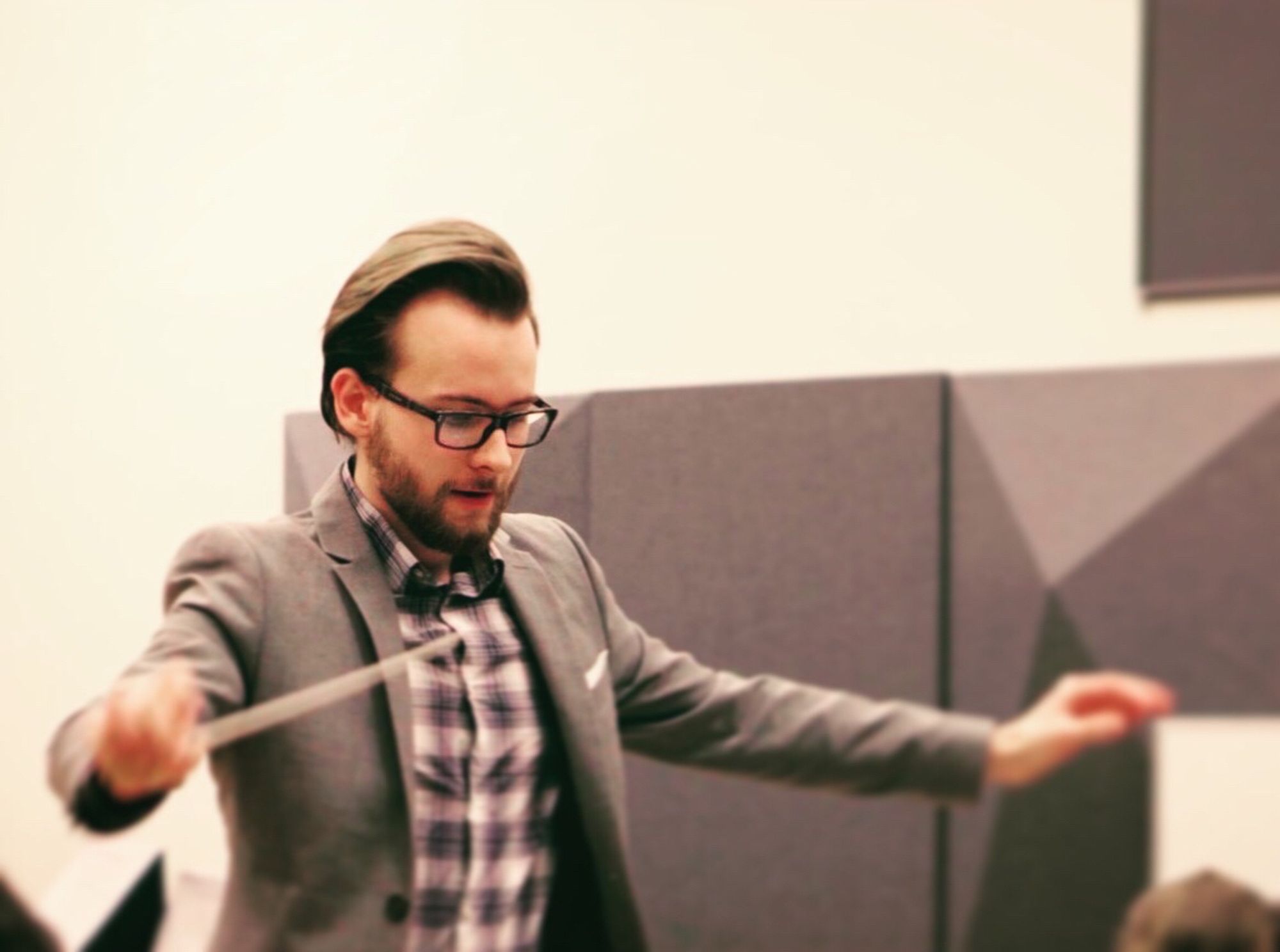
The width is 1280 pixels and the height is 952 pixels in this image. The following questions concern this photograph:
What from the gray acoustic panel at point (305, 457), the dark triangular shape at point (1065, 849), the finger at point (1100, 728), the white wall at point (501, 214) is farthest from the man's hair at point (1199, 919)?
the gray acoustic panel at point (305, 457)

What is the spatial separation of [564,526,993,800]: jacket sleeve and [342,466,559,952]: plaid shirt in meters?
0.12

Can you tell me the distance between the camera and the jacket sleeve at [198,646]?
1281 mm

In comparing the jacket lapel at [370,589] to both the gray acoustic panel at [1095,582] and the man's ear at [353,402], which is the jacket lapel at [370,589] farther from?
the gray acoustic panel at [1095,582]

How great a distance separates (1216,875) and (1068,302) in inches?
23.5

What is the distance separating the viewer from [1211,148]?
1.31 m

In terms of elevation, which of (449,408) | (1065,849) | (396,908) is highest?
(449,408)

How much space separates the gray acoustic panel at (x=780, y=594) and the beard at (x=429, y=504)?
0.14 m

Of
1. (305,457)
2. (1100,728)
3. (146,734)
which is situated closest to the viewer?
(146,734)

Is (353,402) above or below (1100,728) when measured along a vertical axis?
above

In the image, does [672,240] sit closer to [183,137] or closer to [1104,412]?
[1104,412]

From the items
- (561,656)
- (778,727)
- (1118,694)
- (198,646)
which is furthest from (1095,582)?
(198,646)

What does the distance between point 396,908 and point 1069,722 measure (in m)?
0.75

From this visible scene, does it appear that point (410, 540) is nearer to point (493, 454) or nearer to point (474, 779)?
point (493, 454)

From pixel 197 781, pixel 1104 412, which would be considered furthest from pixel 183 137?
pixel 1104 412
